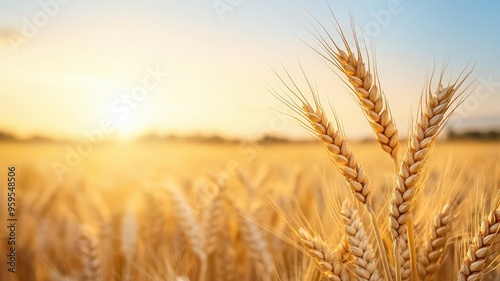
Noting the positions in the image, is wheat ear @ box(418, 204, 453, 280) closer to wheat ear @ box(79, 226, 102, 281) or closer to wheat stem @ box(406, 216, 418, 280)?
wheat stem @ box(406, 216, 418, 280)

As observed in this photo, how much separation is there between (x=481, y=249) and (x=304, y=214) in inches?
43.0

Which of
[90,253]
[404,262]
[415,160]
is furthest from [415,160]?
[90,253]

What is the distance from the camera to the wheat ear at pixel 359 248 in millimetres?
898

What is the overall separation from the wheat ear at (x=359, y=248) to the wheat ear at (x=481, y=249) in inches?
5.9

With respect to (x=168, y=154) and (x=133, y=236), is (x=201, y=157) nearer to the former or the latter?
(x=168, y=154)

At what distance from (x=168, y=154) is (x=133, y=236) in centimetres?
294

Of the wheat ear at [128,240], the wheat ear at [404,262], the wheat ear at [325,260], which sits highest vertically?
the wheat ear at [128,240]

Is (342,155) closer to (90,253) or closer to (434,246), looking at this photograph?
(434,246)

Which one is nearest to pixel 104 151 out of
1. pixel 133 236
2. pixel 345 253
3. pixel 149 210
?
pixel 149 210

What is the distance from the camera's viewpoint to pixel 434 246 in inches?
40.1

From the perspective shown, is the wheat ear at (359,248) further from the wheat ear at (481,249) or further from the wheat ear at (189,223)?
the wheat ear at (189,223)

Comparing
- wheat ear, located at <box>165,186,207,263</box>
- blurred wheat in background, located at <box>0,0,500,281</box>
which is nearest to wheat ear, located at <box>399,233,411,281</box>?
blurred wheat in background, located at <box>0,0,500,281</box>

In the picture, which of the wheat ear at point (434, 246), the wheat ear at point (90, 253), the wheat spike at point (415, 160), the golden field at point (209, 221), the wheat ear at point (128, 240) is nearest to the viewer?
the wheat spike at point (415, 160)

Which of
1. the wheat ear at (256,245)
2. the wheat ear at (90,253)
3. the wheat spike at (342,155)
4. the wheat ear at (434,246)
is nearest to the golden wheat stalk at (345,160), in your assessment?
the wheat spike at (342,155)
